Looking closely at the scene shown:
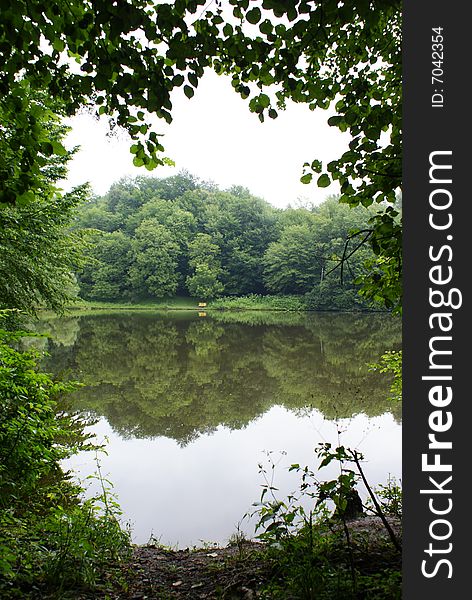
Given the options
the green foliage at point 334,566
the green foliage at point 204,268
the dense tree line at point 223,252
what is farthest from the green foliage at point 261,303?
the green foliage at point 334,566

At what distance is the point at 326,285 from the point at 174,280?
65.0 ft

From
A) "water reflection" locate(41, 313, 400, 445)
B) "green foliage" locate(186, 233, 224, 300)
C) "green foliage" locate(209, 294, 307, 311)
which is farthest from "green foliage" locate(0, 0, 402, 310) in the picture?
"green foliage" locate(186, 233, 224, 300)

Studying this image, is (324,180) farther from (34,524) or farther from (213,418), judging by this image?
(213,418)

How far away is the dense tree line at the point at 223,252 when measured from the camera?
1917 inches

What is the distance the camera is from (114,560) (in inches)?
144

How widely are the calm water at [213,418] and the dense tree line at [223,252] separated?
91.8 ft

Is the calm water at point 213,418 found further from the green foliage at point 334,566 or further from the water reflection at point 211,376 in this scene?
the green foliage at point 334,566

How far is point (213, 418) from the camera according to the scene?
10148 mm

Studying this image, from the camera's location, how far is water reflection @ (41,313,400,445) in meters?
10.4

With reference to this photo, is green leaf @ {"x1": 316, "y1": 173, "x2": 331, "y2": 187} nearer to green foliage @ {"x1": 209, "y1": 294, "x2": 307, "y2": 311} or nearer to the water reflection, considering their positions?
the water reflection

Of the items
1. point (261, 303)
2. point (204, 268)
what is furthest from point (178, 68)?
point (204, 268)

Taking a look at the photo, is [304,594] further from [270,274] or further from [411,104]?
[270,274]

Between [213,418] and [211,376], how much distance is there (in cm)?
454

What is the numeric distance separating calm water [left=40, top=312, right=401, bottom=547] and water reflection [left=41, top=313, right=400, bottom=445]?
46 mm
